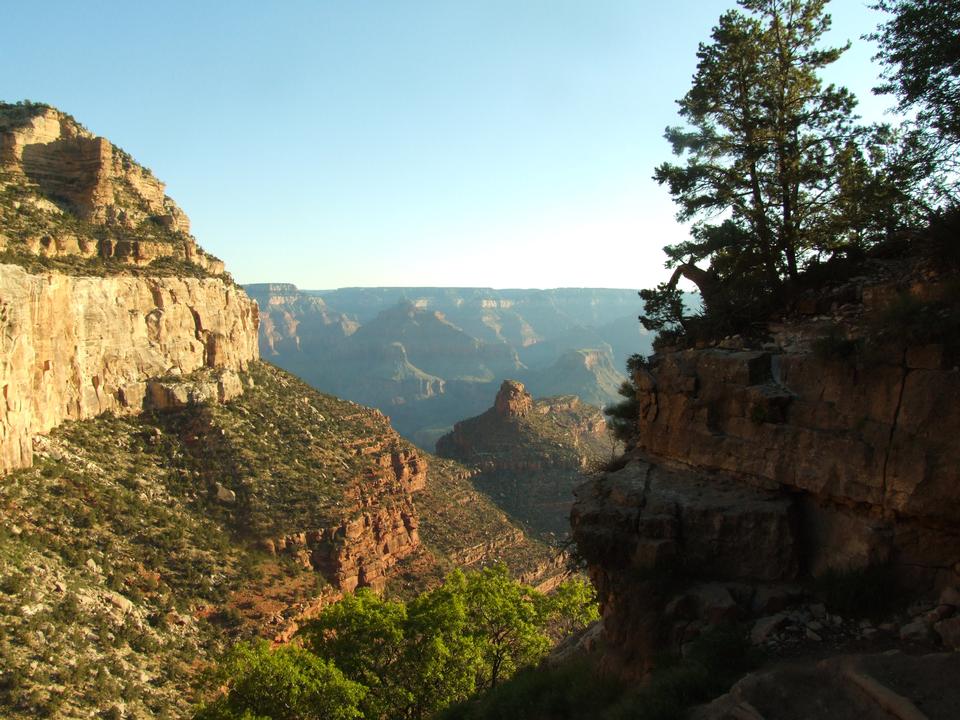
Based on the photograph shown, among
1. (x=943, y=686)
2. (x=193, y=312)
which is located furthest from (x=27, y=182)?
(x=943, y=686)

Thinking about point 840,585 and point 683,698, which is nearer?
point 683,698

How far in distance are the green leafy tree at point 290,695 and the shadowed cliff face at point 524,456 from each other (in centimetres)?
4556

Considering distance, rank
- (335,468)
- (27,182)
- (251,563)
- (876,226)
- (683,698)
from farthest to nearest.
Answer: (335,468) < (27,182) < (251,563) < (876,226) < (683,698)

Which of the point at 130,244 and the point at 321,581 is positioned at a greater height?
the point at 130,244

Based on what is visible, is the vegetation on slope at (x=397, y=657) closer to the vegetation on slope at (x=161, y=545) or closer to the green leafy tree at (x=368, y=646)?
the green leafy tree at (x=368, y=646)

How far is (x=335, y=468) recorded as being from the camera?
4825 cm

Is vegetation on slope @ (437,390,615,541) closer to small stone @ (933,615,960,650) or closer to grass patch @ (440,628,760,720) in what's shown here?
grass patch @ (440,628,760,720)

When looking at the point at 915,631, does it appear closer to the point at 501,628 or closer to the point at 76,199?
the point at 501,628

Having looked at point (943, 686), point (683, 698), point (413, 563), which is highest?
point (943, 686)

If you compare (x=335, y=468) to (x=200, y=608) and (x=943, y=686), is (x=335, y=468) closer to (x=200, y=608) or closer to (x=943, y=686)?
(x=200, y=608)

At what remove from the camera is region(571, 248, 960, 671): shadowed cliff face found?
995cm

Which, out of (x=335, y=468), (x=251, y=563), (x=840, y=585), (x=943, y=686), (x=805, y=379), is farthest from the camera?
(x=335, y=468)

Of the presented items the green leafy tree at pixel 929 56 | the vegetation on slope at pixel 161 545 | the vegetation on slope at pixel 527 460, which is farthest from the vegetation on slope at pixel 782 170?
the vegetation on slope at pixel 527 460

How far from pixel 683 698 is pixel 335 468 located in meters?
41.0
